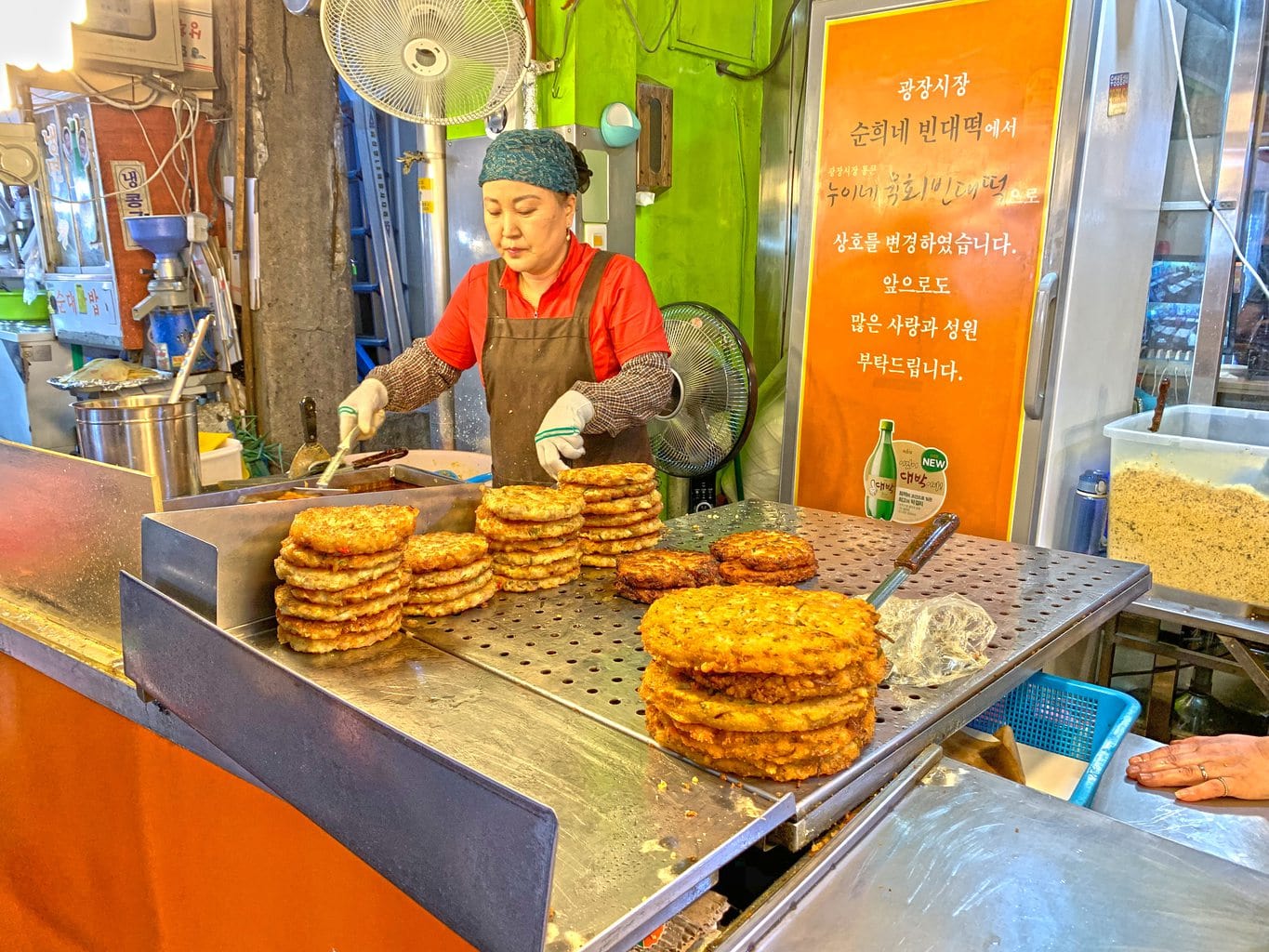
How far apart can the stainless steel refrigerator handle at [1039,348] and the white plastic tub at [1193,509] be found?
27 centimetres

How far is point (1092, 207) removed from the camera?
319 cm

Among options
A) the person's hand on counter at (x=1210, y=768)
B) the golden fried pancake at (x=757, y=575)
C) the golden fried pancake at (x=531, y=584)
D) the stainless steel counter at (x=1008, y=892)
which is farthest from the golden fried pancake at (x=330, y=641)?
the person's hand on counter at (x=1210, y=768)

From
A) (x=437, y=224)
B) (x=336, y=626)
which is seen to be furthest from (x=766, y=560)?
(x=437, y=224)

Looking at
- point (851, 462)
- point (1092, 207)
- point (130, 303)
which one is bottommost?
point (851, 462)

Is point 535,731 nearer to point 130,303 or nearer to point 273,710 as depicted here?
point 273,710

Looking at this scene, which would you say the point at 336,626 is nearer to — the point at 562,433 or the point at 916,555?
the point at 562,433

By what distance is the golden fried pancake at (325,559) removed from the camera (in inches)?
65.1

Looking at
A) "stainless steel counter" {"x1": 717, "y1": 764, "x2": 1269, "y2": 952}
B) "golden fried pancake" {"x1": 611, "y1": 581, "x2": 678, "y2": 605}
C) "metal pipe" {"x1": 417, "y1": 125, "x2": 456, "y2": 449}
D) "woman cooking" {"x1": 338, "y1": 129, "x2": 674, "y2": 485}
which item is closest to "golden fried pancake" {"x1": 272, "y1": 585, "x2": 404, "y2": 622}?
"golden fried pancake" {"x1": 611, "y1": 581, "x2": 678, "y2": 605}

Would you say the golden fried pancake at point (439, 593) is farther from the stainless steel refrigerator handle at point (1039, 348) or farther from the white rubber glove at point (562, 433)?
the stainless steel refrigerator handle at point (1039, 348)

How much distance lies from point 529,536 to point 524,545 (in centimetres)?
3

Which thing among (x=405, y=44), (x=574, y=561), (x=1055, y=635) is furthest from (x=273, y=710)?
(x=405, y=44)

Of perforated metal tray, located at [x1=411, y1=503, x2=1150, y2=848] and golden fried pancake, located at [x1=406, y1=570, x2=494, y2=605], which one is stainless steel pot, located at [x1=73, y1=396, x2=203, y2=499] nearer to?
golden fried pancake, located at [x1=406, y1=570, x2=494, y2=605]

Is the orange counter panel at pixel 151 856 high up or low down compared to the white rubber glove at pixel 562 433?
down

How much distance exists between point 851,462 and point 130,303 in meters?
4.13
